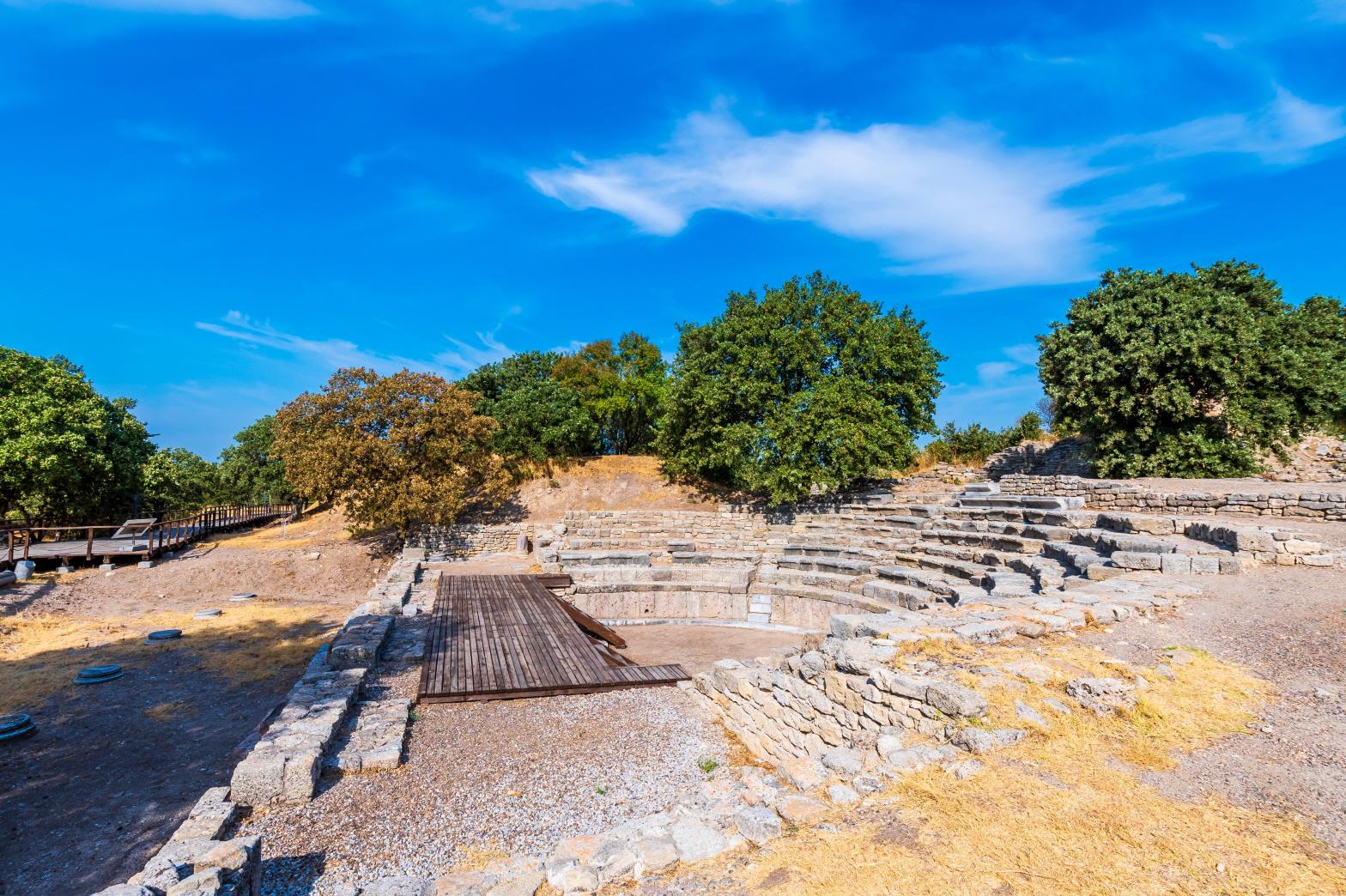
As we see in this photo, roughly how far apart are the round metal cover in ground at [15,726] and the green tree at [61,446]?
750 inches

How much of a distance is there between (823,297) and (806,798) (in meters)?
21.3

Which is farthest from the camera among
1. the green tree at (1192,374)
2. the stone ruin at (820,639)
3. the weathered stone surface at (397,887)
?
the green tree at (1192,374)

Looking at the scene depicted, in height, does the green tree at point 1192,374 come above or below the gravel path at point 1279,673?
above

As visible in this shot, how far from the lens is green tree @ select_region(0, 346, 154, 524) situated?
70.6 ft

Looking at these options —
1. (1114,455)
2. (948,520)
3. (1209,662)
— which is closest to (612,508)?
(948,520)

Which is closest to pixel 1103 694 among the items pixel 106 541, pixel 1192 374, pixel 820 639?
pixel 820 639

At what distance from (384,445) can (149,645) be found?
9.59 meters

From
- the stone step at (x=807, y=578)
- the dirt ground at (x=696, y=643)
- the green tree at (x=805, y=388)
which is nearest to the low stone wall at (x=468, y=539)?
the green tree at (x=805, y=388)

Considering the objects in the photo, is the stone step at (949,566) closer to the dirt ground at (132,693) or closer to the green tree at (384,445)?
the dirt ground at (132,693)

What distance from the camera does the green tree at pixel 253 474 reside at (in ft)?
153

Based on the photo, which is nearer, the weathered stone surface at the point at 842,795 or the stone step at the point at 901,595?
the weathered stone surface at the point at 842,795

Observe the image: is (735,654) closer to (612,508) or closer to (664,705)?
(664,705)

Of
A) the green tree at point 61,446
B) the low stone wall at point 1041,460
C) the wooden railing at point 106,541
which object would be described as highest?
the green tree at point 61,446

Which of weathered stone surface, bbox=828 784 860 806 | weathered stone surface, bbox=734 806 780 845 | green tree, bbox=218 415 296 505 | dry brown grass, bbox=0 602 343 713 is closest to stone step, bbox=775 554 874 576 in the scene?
weathered stone surface, bbox=828 784 860 806
